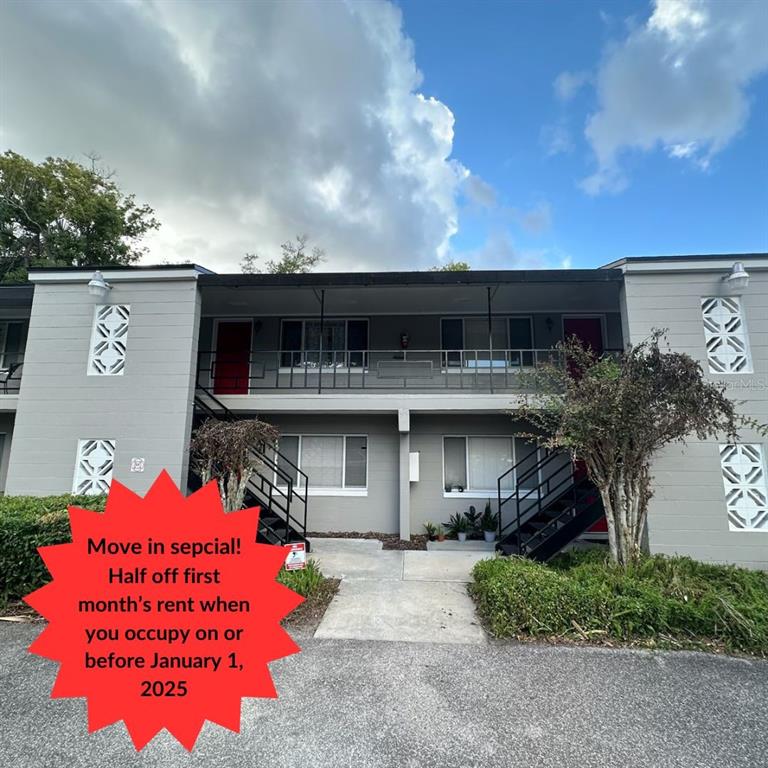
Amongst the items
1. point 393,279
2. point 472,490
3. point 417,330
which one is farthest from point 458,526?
point 393,279

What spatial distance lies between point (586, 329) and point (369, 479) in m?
6.76

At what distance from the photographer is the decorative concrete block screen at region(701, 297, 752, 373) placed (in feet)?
22.5

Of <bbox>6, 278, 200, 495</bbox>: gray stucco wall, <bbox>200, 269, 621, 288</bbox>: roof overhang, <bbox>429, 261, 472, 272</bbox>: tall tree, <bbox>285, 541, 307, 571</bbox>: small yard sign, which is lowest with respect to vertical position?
<bbox>285, 541, 307, 571</bbox>: small yard sign

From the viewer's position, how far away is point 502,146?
13.1m

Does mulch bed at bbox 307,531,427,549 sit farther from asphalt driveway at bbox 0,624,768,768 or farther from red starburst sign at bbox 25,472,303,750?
red starburst sign at bbox 25,472,303,750

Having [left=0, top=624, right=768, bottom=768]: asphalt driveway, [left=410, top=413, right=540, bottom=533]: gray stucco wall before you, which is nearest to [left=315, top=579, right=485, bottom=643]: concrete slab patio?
[left=0, top=624, right=768, bottom=768]: asphalt driveway

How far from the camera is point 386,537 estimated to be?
28.9 feet

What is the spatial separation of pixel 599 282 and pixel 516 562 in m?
5.36

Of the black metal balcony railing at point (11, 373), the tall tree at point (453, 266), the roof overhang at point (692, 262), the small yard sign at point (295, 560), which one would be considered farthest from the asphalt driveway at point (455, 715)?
→ the tall tree at point (453, 266)

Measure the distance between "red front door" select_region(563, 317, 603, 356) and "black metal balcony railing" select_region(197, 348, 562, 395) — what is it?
34.1 inches

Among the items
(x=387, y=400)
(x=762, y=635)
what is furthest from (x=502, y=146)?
(x=762, y=635)

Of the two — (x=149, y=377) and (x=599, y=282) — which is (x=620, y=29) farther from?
(x=149, y=377)

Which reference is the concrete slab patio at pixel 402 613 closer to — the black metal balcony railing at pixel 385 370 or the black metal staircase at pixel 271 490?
the black metal staircase at pixel 271 490

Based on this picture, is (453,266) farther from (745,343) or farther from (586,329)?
(745,343)
